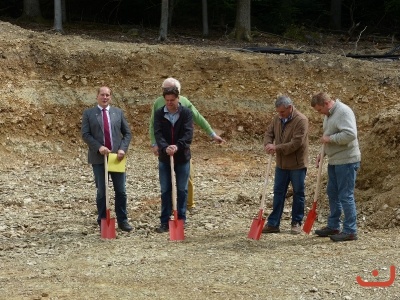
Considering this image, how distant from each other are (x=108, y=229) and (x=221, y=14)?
54.7ft

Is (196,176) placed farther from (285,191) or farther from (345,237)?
(345,237)

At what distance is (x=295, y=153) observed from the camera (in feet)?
28.9

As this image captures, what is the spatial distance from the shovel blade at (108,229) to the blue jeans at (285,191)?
71.1 inches

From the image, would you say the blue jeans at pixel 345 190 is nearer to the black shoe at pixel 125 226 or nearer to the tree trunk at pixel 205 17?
the black shoe at pixel 125 226

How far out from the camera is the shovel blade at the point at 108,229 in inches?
353

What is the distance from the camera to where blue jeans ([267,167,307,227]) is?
8852 mm

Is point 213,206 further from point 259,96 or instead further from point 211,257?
point 259,96

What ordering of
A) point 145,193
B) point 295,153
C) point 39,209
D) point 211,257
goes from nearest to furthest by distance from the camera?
point 211,257
point 295,153
point 39,209
point 145,193

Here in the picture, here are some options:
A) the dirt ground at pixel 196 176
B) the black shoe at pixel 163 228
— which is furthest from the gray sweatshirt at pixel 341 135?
the black shoe at pixel 163 228

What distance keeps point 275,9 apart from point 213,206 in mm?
14266

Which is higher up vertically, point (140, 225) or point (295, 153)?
point (295, 153)

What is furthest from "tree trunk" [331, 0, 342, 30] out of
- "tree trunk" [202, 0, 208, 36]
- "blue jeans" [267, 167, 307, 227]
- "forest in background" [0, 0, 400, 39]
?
"blue jeans" [267, 167, 307, 227]

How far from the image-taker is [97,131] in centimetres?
897

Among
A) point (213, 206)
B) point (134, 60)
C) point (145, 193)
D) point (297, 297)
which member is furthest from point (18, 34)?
point (297, 297)
